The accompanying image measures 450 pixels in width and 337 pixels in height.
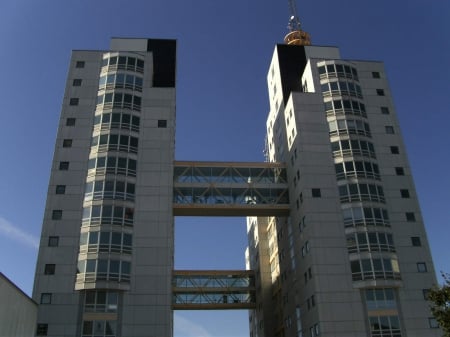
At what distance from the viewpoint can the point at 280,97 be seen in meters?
78.9

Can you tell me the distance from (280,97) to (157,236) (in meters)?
31.8

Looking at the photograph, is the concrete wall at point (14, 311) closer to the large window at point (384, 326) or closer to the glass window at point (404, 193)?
the large window at point (384, 326)

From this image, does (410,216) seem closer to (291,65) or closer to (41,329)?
(291,65)

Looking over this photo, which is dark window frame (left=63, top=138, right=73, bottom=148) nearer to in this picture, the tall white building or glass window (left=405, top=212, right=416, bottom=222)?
the tall white building

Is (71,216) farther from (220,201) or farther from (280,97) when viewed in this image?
(280,97)

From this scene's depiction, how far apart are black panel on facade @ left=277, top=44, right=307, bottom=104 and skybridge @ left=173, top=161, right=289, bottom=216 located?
1472cm

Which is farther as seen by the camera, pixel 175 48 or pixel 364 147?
pixel 175 48

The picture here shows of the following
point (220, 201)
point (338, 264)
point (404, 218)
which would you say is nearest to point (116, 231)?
point (220, 201)

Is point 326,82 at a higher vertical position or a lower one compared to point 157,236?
higher

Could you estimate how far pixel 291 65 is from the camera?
81.1 metres

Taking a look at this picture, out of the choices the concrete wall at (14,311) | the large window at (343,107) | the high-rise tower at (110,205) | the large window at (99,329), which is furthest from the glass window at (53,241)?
the large window at (343,107)

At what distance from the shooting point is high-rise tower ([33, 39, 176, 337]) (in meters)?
55.2

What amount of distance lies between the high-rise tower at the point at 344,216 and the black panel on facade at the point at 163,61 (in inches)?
677

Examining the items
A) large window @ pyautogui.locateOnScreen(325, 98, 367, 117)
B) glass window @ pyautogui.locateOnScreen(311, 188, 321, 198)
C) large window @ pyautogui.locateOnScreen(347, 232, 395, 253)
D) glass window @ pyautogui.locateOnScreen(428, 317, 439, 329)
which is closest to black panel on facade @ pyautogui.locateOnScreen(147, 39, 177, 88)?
large window @ pyautogui.locateOnScreen(325, 98, 367, 117)
